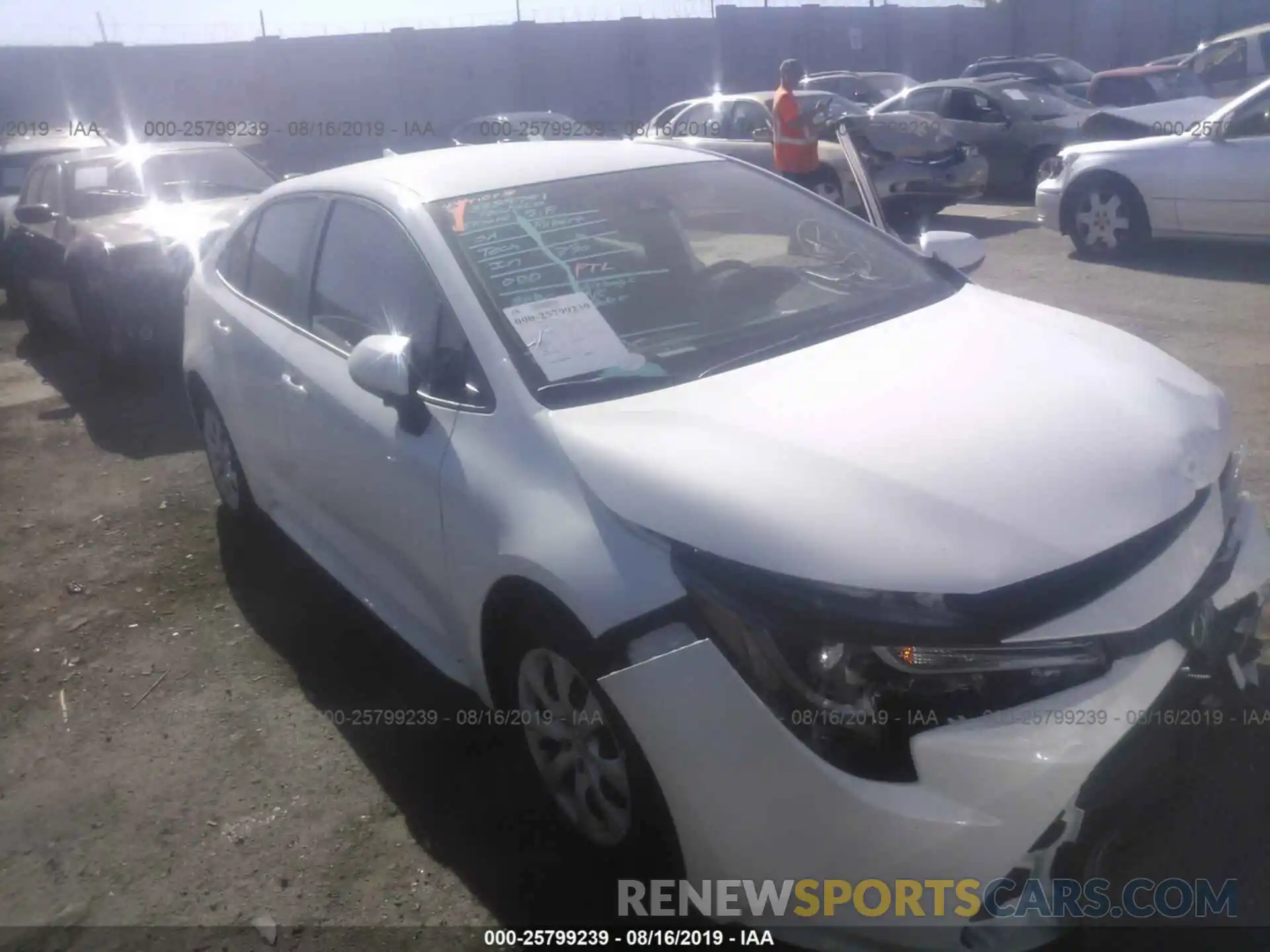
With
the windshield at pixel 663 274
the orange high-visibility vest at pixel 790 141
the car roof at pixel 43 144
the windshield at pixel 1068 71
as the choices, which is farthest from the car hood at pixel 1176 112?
the car roof at pixel 43 144

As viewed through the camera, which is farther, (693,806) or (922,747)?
(693,806)

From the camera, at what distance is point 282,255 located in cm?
402

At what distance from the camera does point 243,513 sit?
477cm

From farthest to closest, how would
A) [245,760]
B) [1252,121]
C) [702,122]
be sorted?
[702,122] → [1252,121] → [245,760]

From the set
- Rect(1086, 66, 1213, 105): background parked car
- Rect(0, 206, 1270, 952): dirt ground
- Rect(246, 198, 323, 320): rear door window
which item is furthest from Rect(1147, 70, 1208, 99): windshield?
Rect(246, 198, 323, 320): rear door window

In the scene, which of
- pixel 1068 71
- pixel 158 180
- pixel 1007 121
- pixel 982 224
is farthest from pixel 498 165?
pixel 1068 71

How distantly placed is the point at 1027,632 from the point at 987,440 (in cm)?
49

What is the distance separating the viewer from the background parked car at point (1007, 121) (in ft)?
41.8

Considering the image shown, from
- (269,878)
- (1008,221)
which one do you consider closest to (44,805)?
(269,878)

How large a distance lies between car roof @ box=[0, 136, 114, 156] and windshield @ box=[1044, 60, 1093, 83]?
15.7m

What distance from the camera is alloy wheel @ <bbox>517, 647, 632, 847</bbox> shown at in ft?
8.09

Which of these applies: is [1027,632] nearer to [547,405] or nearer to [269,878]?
[547,405]

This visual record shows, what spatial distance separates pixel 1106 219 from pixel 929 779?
8033 mm

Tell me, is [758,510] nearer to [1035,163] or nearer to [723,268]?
[723,268]
